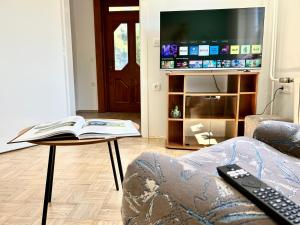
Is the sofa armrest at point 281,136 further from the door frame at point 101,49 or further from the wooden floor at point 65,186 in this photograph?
the door frame at point 101,49

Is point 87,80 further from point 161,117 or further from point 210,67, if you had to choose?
point 210,67

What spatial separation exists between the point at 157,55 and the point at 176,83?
1.36ft

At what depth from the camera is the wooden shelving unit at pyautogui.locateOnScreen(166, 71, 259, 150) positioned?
8.48 feet

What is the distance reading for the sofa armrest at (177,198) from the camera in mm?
527

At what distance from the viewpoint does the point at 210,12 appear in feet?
8.15

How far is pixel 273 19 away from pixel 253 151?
88.9 inches

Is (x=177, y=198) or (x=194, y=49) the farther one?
(x=194, y=49)

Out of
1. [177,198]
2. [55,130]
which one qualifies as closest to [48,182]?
[55,130]

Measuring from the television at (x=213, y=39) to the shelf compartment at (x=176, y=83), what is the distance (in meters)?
0.16

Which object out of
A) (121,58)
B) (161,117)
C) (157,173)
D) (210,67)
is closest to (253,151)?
(157,173)

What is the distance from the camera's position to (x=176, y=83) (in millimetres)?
2773

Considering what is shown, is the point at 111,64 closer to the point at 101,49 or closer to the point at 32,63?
the point at 101,49

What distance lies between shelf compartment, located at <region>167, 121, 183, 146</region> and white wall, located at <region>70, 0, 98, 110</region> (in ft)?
7.26

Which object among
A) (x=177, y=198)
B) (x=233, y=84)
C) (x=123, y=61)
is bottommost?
(x=177, y=198)
